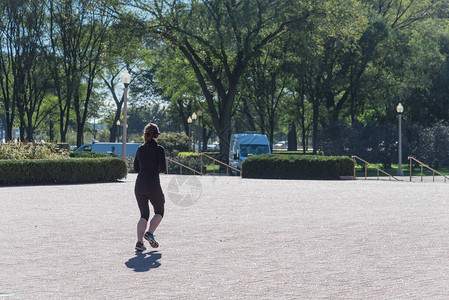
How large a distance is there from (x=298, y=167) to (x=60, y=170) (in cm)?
1040

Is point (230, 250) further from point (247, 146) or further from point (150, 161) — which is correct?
point (247, 146)

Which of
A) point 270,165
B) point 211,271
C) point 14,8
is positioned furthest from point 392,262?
point 14,8

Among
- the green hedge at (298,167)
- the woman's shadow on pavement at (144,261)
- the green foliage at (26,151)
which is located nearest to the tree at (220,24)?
the green hedge at (298,167)

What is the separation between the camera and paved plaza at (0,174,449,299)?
6.00 meters

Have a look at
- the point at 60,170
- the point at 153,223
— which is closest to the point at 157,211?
the point at 153,223

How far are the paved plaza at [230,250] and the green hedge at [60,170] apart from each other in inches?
190

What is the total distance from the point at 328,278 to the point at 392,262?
49.9 inches

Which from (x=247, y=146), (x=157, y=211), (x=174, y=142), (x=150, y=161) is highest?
(x=174, y=142)

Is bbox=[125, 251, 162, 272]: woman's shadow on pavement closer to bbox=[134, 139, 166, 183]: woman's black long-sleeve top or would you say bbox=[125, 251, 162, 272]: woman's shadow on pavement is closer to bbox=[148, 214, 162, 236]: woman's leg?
bbox=[148, 214, 162, 236]: woman's leg

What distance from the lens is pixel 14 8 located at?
3728 centimetres

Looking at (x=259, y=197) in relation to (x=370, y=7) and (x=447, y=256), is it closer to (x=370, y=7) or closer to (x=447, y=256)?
(x=447, y=256)

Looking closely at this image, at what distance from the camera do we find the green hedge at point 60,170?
64.3 feet

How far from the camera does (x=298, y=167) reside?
26.3 metres

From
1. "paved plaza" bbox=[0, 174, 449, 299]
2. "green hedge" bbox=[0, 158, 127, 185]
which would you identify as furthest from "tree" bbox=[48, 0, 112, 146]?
"paved plaza" bbox=[0, 174, 449, 299]
